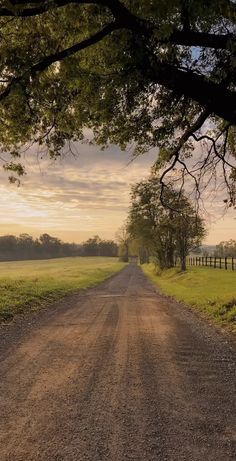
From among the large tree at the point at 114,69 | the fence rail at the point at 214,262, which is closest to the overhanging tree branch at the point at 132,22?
the large tree at the point at 114,69

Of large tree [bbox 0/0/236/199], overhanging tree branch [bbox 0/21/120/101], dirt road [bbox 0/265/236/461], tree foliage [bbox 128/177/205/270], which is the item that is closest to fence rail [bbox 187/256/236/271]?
tree foliage [bbox 128/177/205/270]

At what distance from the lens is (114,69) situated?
11820mm

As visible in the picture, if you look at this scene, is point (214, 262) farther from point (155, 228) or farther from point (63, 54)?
point (63, 54)

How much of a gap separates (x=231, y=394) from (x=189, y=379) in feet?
3.22

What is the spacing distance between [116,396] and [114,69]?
8.70 meters

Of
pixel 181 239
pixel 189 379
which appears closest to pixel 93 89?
pixel 189 379

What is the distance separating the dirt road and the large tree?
6181mm

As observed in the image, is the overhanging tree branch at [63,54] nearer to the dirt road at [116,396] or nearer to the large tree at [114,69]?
the large tree at [114,69]

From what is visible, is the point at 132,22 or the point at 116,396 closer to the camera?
the point at 116,396

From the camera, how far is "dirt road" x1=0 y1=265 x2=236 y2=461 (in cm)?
501

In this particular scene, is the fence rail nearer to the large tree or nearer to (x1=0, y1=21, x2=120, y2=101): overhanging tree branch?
the large tree

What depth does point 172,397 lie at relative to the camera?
6.80m

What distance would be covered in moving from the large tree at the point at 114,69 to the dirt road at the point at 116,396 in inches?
243

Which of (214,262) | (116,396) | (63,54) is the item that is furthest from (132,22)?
(214,262)
